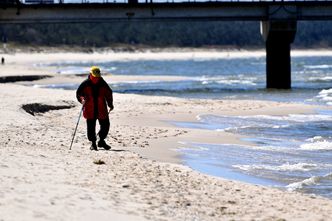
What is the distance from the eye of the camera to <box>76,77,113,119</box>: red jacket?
1673 centimetres

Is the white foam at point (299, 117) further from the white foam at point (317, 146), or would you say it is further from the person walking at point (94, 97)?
the person walking at point (94, 97)

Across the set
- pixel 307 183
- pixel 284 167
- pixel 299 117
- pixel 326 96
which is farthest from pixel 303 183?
pixel 326 96

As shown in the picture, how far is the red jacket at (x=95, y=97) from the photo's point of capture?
1673cm

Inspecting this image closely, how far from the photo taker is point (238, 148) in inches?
771

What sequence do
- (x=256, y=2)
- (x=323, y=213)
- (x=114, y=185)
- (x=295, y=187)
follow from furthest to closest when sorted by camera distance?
(x=256, y=2), (x=295, y=187), (x=114, y=185), (x=323, y=213)

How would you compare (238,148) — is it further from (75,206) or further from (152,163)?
(75,206)

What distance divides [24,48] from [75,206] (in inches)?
7087

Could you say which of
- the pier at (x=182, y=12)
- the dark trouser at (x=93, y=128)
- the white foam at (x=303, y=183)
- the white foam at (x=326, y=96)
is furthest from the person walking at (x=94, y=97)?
the pier at (x=182, y=12)

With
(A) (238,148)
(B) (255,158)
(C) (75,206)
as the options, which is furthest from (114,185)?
(A) (238,148)

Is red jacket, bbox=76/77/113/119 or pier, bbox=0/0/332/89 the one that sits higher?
pier, bbox=0/0/332/89

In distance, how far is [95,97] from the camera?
16812 mm

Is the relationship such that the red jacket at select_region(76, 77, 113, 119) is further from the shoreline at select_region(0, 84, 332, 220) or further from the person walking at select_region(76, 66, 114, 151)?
the shoreline at select_region(0, 84, 332, 220)

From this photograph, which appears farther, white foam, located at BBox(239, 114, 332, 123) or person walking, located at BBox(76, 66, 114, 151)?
white foam, located at BBox(239, 114, 332, 123)

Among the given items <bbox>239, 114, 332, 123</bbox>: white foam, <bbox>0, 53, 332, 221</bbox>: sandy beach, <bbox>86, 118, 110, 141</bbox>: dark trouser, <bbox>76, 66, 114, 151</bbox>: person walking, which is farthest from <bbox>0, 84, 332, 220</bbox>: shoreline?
<bbox>239, 114, 332, 123</bbox>: white foam
